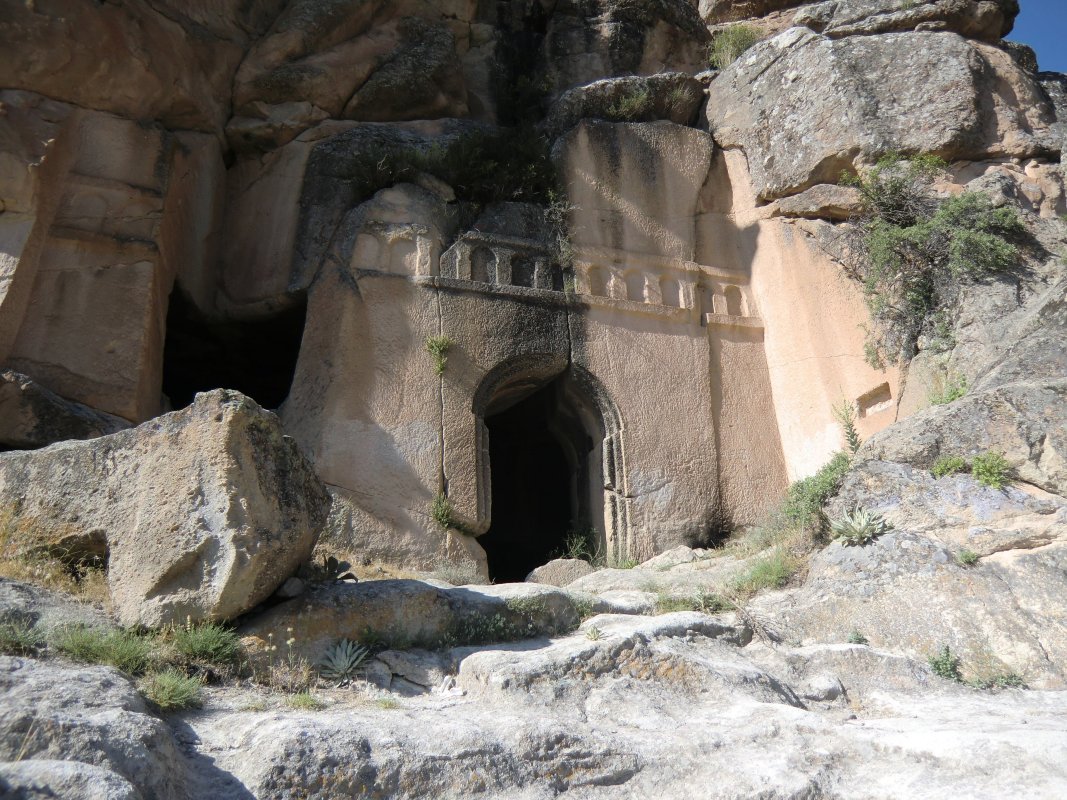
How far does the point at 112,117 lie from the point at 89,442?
17.8 feet

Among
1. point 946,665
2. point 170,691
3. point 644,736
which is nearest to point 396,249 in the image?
point 170,691

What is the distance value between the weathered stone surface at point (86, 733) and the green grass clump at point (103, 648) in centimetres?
54

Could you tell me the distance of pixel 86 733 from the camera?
3.32m

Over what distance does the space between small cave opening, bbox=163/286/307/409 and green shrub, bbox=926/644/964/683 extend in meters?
6.96

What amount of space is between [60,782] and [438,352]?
659cm

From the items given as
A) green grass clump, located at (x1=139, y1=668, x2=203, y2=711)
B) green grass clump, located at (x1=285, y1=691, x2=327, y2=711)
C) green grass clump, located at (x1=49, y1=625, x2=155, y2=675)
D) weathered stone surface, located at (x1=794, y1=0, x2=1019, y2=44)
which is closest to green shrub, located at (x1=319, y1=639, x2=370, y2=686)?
green grass clump, located at (x1=285, y1=691, x2=327, y2=711)

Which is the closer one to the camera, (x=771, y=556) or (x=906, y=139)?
(x=771, y=556)

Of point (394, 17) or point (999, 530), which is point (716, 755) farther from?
point (394, 17)

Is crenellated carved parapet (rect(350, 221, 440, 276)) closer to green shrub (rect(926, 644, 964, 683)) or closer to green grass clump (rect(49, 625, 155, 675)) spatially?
green grass clump (rect(49, 625, 155, 675))

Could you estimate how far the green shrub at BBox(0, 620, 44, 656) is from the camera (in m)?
4.20

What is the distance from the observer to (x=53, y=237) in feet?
29.5

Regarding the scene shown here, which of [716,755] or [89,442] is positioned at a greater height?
[89,442]

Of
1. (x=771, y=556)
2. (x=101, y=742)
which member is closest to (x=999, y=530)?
(x=771, y=556)

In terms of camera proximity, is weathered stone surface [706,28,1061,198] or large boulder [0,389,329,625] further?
weathered stone surface [706,28,1061,198]
